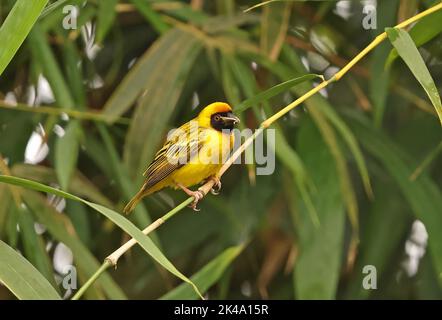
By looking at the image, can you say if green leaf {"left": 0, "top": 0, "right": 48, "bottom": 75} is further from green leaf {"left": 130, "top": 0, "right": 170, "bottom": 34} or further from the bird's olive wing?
green leaf {"left": 130, "top": 0, "right": 170, "bottom": 34}

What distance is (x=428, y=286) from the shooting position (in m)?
2.54

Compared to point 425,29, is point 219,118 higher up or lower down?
lower down

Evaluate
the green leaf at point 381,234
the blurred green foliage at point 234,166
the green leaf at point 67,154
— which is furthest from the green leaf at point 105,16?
the green leaf at point 381,234

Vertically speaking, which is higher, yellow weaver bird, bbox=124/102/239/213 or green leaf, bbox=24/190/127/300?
green leaf, bbox=24/190/127/300

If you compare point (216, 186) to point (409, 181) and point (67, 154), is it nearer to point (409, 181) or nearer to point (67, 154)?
point (67, 154)

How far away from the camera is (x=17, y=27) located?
3.83 feet

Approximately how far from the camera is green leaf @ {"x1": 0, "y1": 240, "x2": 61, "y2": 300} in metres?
1.13

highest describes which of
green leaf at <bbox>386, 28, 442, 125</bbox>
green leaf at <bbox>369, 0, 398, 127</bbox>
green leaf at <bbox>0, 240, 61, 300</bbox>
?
green leaf at <bbox>369, 0, 398, 127</bbox>

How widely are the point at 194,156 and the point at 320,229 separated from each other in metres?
0.86

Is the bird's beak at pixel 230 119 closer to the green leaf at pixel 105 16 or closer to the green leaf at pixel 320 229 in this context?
the green leaf at pixel 105 16

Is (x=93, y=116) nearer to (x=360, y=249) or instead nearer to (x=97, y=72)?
(x=97, y=72)

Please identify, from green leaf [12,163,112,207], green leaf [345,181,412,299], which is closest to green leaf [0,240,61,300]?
green leaf [12,163,112,207]

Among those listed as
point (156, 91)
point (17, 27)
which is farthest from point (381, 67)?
point (17, 27)
